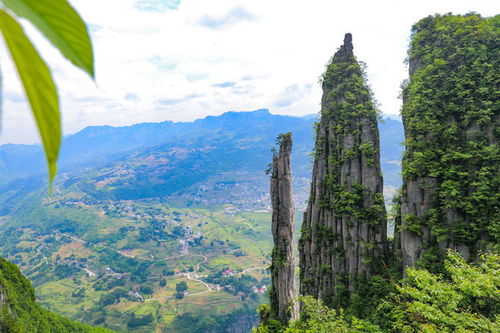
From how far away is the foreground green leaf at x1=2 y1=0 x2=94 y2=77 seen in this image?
39 centimetres

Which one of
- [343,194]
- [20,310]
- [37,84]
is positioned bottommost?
[20,310]

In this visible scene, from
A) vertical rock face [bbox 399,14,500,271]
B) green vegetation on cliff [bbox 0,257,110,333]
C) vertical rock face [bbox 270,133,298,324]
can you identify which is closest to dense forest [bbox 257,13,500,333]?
vertical rock face [bbox 399,14,500,271]

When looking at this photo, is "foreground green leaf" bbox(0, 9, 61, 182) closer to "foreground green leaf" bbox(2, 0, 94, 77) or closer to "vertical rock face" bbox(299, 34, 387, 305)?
"foreground green leaf" bbox(2, 0, 94, 77)

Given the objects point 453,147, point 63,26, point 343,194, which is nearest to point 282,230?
point 343,194

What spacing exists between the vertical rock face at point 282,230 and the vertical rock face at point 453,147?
10755 millimetres

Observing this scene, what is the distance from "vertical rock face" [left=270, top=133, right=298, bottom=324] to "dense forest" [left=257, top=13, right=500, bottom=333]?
1778mm

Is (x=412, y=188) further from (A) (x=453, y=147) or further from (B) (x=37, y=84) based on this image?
(B) (x=37, y=84)

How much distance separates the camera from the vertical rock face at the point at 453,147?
15.0m

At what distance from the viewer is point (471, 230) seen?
15.1m

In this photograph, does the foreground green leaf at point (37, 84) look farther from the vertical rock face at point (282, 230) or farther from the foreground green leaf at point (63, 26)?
the vertical rock face at point (282, 230)

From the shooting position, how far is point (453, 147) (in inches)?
652

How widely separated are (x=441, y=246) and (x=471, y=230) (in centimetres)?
169

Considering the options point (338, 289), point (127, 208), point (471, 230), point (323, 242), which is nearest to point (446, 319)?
point (471, 230)

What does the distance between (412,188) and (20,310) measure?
1430 inches
